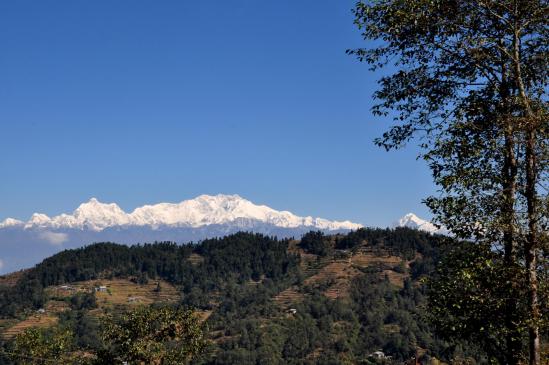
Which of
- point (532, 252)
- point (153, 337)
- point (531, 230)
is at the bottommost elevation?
point (153, 337)

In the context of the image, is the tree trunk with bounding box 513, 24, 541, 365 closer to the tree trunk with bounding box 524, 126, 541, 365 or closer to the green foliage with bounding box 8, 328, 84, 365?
the tree trunk with bounding box 524, 126, 541, 365

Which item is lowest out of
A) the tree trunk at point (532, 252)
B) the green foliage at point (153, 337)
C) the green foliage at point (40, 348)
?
the green foliage at point (40, 348)

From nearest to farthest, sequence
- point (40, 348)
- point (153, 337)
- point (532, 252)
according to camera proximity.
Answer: point (532, 252) < point (153, 337) < point (40, 348)

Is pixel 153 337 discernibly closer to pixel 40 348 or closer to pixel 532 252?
pixel 40 348

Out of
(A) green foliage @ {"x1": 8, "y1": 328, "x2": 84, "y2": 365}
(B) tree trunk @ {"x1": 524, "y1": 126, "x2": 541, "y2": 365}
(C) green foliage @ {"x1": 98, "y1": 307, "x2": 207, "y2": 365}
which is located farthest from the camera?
(A) green foliage @ {"x1": 8, "y1": 328, "x2": 84, "y2": 365}

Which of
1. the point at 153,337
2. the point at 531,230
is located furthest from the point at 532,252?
the point at 153,337

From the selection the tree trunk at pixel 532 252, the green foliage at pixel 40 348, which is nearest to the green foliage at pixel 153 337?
the green foliage at pixel 40 348

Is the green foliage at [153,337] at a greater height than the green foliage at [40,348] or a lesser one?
greater

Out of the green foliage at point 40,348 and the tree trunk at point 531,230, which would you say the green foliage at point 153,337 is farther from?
the tree trunk at point 531,230

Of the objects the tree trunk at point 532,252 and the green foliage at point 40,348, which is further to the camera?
the green foliage at point 40,348

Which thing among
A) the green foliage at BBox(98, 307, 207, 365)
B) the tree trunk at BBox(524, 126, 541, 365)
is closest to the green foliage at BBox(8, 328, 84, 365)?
the green foliage at BBox(98, 307, 207, 365)

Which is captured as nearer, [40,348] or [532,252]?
[532,252]

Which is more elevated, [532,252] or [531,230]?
[531,230]

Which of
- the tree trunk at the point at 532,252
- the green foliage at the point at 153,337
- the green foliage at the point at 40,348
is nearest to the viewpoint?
the tree trunk at the point at 532,252
